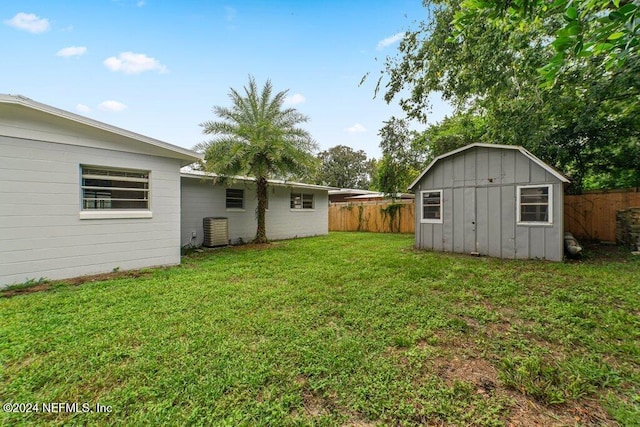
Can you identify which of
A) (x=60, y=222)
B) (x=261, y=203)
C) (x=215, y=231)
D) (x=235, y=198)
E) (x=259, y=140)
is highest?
(x=259, y=140)

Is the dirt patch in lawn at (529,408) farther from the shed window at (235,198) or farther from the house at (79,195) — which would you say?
the shed window at (235,198)

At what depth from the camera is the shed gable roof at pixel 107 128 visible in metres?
4.27

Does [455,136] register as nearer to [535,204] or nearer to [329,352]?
[535,204]

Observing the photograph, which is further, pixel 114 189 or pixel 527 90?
pixel 527 90

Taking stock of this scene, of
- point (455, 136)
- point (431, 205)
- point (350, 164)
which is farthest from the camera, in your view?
point (350, 164)

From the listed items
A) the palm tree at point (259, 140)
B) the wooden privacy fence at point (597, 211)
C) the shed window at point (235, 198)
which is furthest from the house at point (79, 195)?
the wooden privacy fence at point (597, 211)

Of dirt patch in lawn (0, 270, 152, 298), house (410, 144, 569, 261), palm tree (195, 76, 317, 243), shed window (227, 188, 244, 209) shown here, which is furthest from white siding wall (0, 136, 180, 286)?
house (410, 144, 569, 261)

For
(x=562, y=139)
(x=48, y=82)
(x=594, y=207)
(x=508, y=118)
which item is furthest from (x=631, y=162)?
(x=48, y=82)

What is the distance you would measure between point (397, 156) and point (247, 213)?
877 cm

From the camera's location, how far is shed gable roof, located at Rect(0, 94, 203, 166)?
14.0 ft

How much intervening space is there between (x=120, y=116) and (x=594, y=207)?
1861 cm

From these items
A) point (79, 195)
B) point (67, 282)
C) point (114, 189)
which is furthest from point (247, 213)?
point (67, 282)

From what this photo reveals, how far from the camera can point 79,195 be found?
5.14m

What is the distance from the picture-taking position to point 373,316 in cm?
334
